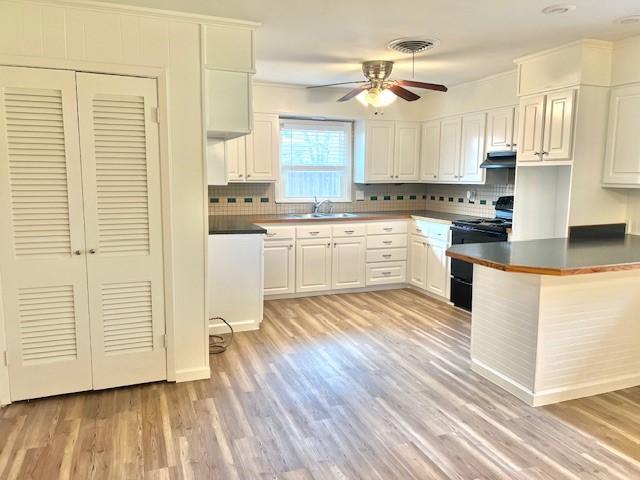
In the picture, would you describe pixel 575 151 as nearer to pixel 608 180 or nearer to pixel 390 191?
pixel 608 180

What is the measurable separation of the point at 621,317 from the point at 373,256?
114 inches

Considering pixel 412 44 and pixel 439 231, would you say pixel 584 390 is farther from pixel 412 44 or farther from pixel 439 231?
pixel 412 44

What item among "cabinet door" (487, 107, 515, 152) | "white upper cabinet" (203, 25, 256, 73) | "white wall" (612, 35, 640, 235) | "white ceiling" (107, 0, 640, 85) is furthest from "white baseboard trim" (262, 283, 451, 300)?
"white upper cabinet" (203, 25, 256, 73)

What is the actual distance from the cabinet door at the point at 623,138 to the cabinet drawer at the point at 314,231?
2.74 metres

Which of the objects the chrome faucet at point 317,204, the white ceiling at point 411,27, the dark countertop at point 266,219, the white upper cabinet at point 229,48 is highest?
the white ceiling at point 411,27

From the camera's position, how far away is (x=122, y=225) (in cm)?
294

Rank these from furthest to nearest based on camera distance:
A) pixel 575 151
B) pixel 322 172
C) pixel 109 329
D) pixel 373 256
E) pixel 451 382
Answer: pixel 322 172
pixel 373 256
pixel 575 151
pixel 451 382
pixel 109 329

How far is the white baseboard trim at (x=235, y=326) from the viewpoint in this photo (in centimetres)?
414

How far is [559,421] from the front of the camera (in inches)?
107

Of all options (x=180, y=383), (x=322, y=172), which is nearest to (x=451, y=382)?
(x=180, y=383)

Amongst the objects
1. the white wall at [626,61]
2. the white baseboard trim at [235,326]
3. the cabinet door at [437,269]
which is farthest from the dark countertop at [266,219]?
the white wall at [626,61]

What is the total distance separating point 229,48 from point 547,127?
2561 millimetres

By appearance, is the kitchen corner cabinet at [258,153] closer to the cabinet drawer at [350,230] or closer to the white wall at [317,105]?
the white wall at [317,105]

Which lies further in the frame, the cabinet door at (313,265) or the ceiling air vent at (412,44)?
the cabinet door at (313,265)
